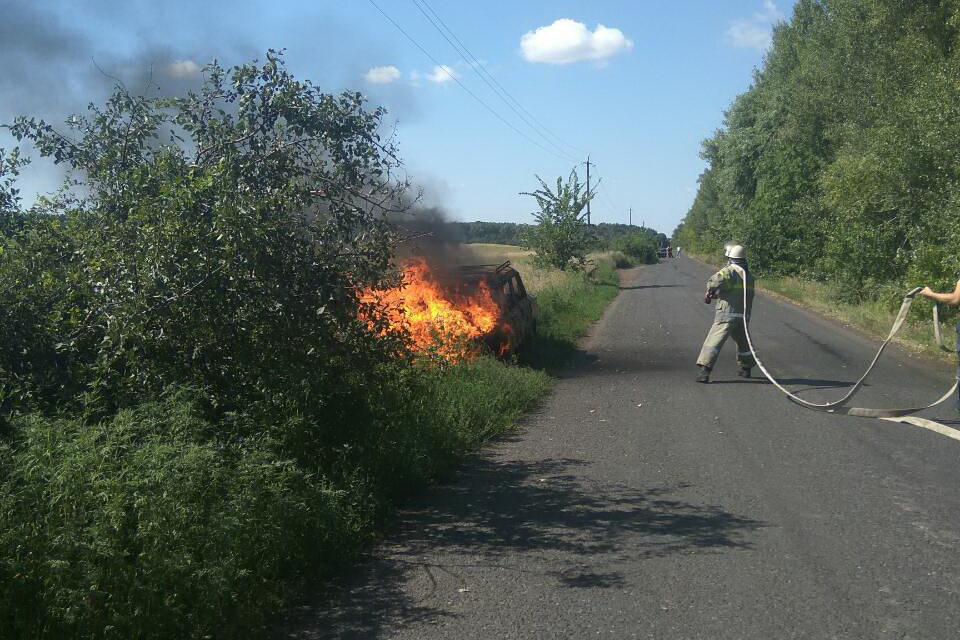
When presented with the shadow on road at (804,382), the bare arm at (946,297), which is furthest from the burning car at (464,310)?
the bare arm at (946,297)

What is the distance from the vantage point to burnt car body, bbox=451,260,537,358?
1323cm

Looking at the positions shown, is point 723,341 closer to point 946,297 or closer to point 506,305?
point 506,305

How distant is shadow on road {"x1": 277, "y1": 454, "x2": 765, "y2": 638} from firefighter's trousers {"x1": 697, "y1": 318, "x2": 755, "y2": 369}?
5335mm

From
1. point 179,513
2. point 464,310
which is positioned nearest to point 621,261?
point 464,310

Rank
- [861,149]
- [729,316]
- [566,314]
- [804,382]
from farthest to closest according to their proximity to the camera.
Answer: [861,149], [566,314], [729,316], [804,382]

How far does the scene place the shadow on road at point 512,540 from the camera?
466cm

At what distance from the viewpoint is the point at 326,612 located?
15.2ft

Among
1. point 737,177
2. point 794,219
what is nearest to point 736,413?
point 794,219

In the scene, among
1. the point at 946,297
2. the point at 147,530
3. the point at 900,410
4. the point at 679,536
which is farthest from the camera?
the point at 900,410

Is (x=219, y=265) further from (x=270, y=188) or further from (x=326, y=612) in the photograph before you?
(x=326, y=612)

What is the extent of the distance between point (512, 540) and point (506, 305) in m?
8.26

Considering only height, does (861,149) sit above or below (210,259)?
above

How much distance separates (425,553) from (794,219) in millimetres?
33876

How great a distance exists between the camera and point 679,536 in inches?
220
